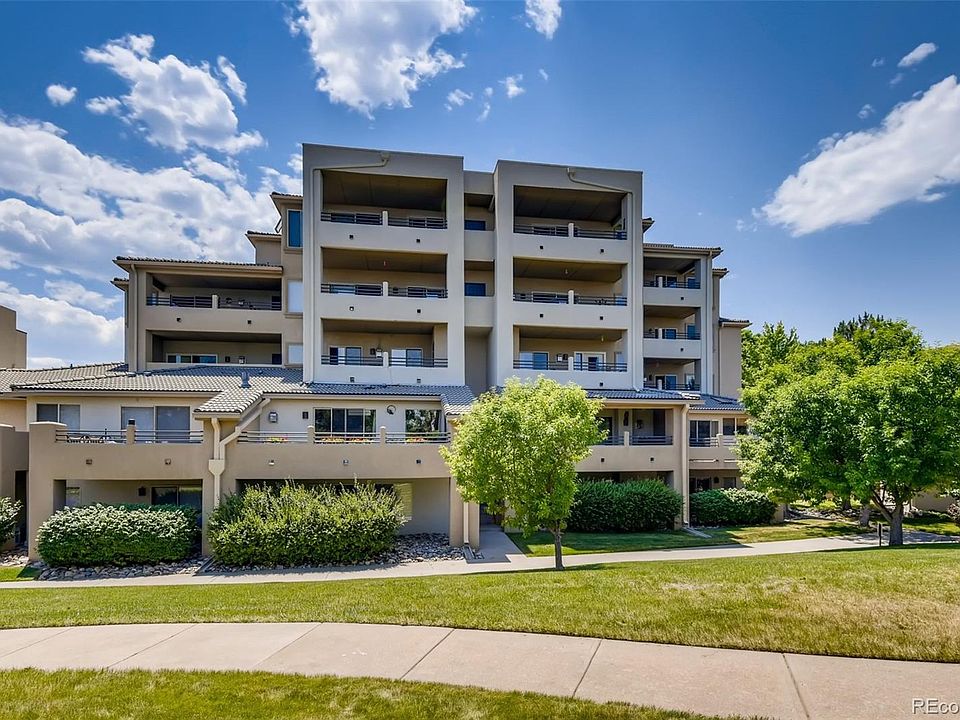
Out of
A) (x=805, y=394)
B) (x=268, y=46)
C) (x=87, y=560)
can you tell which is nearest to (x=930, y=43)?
(x=805, y=394)

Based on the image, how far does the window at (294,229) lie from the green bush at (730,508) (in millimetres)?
22524

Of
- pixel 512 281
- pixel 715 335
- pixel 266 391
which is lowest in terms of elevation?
pixel 266 391

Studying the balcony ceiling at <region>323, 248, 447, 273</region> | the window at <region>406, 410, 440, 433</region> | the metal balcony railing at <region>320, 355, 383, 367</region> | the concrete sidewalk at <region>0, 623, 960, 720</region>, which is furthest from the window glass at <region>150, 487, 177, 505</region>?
the concrete sidewalk at <region>0, 623, 960, 720</region>

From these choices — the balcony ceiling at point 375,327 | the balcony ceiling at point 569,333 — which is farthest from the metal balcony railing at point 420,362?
the balcony ceiling at point 569,333

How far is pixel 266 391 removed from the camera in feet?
75.4

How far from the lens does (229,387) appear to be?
77.3 feet

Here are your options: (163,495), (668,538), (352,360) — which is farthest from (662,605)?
(352,360)

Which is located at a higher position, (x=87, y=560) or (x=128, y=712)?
(x=128, y=712)

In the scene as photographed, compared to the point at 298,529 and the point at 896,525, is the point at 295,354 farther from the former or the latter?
the point at 896,525

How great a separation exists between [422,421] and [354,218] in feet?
35.3

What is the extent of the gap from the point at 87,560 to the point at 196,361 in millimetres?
13930

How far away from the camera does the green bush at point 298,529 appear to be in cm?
1767

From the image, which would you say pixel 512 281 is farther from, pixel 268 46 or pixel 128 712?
pixel 128 712

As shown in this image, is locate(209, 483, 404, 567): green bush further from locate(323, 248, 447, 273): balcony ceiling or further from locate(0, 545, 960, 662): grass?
locate(323, 248, 447, 273): balcony ceiling
